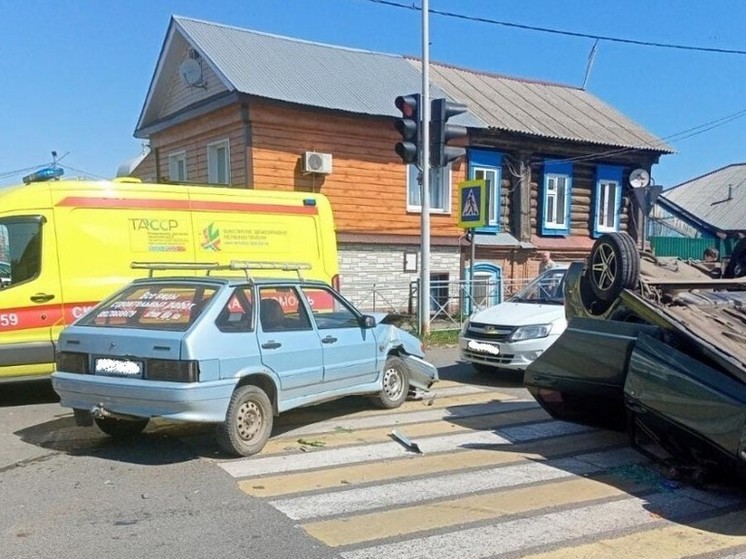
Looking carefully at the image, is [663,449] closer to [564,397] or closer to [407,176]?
[564,397]

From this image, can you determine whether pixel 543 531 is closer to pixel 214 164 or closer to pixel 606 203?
pixel 214 164

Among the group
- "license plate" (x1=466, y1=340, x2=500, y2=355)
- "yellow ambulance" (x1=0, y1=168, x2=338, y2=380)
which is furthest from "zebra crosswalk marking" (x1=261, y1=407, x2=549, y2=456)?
"yellow ambulance" (x1=0, y1=168, x2=338, y2=380)

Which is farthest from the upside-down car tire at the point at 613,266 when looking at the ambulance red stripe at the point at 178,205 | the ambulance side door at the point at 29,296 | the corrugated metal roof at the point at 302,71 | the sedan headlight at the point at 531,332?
the corrugated metal roof at the point at 302,71

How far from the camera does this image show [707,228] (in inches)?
1366

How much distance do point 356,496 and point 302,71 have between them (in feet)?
45.8

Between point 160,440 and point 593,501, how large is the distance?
3755mm

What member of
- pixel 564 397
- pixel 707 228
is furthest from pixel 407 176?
pixel 707 228

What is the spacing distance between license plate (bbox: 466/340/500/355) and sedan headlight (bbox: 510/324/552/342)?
273 millimetres

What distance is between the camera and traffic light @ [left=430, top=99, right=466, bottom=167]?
38.8 feet

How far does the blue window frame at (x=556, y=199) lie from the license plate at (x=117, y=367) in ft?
54.6

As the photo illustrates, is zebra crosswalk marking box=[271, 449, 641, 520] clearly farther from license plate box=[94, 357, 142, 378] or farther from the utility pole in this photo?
the utility pole

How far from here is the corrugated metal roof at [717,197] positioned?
35.2 m

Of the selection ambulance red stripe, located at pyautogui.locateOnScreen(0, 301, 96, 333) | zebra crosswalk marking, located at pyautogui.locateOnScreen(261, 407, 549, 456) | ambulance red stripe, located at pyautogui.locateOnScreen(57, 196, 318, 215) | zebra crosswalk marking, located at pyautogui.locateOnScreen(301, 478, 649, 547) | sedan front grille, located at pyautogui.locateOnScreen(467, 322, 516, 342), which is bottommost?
zebra crosswalk marking, located at pyautogui.locateOnScreen(261, 407, 549, 456)

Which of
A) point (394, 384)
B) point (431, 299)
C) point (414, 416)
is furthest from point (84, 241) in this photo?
point (431, 299)
